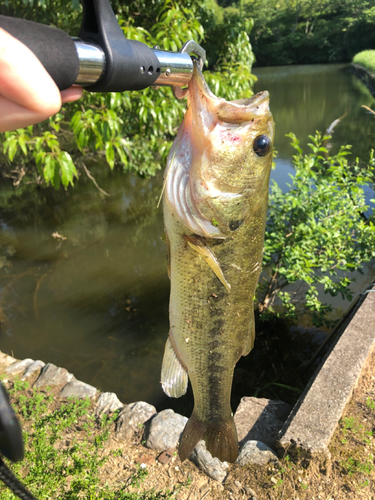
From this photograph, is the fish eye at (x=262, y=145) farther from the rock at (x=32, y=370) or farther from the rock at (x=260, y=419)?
the rock at (x=32, y=370)

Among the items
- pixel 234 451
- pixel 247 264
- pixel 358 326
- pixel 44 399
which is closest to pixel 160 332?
pixel 44 399

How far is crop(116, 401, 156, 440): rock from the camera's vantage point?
3.18 m

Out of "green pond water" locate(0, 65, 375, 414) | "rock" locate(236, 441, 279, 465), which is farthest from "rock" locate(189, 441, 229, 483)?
"green pond water" locate(0, 65, 375, 414)

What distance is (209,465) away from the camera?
2793 mm

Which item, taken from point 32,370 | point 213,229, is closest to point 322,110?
point 32,370

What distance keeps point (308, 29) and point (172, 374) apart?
2370 inches

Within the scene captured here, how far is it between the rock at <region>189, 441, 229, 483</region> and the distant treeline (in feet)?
153

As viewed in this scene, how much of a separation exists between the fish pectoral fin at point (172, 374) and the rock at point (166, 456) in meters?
1.48

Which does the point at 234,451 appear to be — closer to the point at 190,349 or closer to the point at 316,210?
the point at 190,349

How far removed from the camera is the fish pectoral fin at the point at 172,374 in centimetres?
176

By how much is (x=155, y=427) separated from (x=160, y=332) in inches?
76.4

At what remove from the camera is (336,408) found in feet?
9.18

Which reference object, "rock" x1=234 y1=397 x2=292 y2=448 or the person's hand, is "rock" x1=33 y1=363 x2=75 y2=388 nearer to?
"rock" x1=234 y1=397 x2=292 y2=448

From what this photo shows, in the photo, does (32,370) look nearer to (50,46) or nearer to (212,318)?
(212,318)
